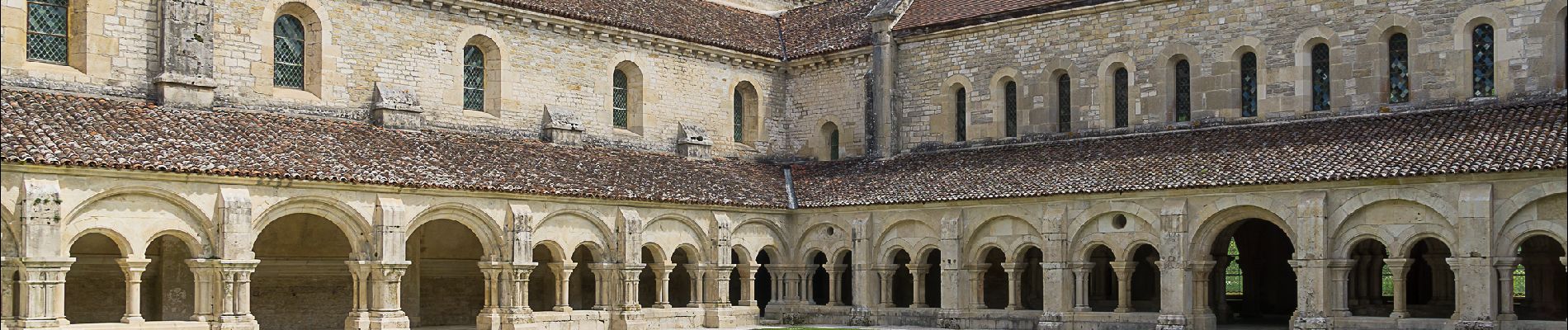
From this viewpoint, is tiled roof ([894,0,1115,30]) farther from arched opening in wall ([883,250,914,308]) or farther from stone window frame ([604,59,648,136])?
stone window frame ([604,59,648,136])

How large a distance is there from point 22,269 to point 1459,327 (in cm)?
2208

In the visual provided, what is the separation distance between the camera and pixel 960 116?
1462 inches

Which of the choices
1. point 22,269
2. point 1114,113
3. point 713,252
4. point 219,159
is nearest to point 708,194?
point 713,252

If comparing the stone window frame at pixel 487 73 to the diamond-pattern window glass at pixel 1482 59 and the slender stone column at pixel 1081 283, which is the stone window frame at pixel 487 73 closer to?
the slender stone column at pixel 1081 283

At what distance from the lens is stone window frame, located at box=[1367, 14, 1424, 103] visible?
2972cm

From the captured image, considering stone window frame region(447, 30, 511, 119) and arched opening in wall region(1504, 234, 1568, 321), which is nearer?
arched opening in wall region(1504, 234, 1568, 321)

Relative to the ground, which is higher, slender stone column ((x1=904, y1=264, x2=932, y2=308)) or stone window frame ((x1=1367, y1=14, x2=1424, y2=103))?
stone window frame ((x1=1367, y1=14, x2=1424, y2=103))

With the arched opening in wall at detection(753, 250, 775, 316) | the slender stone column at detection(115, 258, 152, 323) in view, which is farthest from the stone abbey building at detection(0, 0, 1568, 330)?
the arched opening in wall at detection(753, 250, 775, 316)

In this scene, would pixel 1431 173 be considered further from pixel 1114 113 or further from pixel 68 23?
pixel 68 23

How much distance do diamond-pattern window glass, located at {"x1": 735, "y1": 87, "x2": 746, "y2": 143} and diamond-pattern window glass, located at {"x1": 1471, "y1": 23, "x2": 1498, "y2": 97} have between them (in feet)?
55.8

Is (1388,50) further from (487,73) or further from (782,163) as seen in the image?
(487,73)

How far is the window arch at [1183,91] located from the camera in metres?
33.3

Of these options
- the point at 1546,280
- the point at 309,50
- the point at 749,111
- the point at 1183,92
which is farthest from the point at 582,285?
the point at 1546,280

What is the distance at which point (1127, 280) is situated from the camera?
1227 inches
